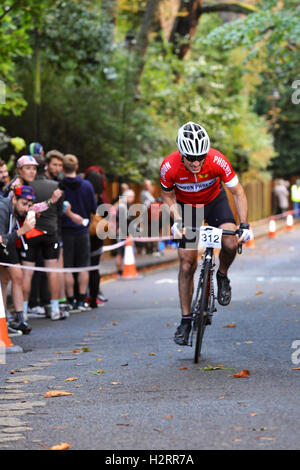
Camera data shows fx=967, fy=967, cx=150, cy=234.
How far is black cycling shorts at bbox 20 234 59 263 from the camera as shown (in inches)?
467

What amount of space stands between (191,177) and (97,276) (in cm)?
570

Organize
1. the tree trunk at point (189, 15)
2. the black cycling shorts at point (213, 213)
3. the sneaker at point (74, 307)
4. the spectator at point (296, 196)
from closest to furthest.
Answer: the black cycling shorts at point (213, 213), the sneaker at point (74, 307), the tree trunk at point (189, 15), the spectator at point (296, 196)

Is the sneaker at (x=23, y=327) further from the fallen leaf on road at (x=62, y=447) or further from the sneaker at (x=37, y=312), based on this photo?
the fallen leaf on road at (x=62, y=447)

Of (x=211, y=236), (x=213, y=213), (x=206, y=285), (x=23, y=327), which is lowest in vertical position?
(x=23, y=327)

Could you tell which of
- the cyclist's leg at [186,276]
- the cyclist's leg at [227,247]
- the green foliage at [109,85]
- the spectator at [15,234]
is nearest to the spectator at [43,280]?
the spectator at [15,234]

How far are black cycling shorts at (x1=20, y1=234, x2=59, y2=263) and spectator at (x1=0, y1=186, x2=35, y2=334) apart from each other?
231mm

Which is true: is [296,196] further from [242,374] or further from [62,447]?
[62,447]

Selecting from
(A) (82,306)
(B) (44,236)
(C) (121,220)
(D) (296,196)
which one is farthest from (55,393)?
(D) (296,196)

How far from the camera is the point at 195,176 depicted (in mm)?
8562

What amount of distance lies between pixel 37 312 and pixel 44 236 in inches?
57.4

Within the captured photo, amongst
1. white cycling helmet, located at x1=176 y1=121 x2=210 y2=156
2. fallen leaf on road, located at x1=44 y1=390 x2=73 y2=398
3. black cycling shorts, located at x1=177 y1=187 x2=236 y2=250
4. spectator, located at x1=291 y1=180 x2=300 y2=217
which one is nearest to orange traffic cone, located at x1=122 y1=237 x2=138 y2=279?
black cycling shorts, located at x1=177 y1=187 x2=236 y2=250

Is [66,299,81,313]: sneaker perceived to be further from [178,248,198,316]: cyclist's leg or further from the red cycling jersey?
the red cycling jersey

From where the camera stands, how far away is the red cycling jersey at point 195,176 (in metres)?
8.55

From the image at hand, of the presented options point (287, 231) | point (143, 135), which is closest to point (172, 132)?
point (143, 135)
